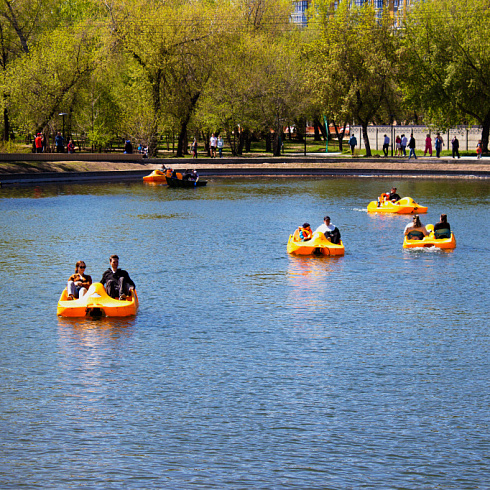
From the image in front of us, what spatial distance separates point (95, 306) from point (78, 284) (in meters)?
0.89

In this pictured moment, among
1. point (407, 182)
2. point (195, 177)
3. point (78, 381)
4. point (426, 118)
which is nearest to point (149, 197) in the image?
point (195, 177)

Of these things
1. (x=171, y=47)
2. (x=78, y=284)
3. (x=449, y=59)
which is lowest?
(x=78, y=284)

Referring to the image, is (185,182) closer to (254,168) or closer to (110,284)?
(254,168)

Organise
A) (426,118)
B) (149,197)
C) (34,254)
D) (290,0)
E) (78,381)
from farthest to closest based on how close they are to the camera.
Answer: (290,0)
(426,118)
(149,197)
(34,254)
(78,381)

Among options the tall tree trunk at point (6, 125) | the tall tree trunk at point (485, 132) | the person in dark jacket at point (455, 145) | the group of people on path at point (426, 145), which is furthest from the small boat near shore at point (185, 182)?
the tall tree trunk at point (485, 132)

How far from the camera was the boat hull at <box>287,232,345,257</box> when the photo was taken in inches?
966

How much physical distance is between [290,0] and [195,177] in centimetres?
3938

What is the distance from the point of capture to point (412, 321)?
16.7 meters

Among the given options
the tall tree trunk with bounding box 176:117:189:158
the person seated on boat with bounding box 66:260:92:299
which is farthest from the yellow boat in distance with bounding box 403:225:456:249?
the tall tree trunk with bounding box 176:117:189:158

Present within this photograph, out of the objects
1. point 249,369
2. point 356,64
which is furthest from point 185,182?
point 249,369

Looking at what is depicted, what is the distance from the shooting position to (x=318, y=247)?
2450 centimetres

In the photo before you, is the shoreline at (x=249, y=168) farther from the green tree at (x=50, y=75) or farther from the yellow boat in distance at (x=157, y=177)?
the green tree at (x=50, y=75)

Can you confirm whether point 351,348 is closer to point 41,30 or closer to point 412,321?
point 412,321

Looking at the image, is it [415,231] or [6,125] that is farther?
[6,125]
